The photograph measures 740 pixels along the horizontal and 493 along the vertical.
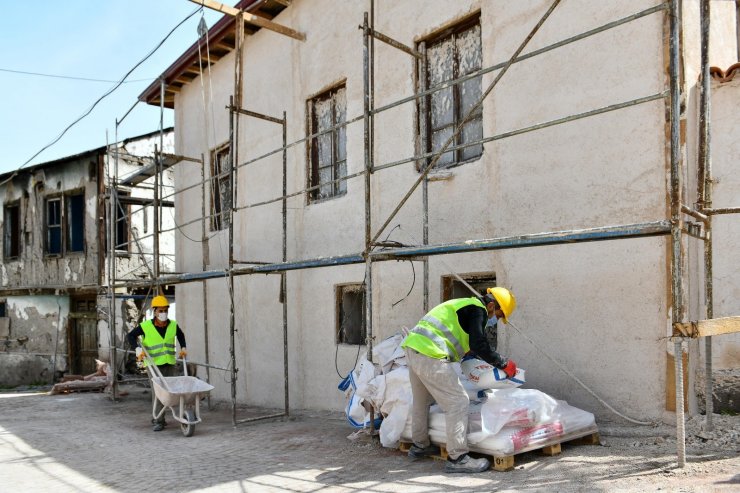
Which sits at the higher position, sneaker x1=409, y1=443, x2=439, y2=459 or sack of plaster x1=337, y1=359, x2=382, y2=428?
sack of plaster x1=337, y1=359, x2=382, y2=428

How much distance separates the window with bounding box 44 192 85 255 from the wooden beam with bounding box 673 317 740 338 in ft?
53.0

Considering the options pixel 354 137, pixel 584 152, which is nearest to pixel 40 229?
pixel 354 137

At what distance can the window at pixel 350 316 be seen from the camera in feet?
29.8

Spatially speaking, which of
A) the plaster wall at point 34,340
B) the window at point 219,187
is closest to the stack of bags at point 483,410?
the window at point 219,187

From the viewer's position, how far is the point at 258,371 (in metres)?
10.6

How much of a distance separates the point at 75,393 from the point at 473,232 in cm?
1014

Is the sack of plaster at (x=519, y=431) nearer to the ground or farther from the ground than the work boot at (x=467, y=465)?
farther from the ground

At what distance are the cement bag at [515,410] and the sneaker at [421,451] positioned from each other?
71 centimetres

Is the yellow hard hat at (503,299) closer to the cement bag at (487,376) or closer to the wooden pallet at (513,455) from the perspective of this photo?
the cement bag at (487,376)

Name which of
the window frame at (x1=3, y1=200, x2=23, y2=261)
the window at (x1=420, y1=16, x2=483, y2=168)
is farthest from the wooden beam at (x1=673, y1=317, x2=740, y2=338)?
the window frame at (x1=3, y1=200, x2=23, y2=261)

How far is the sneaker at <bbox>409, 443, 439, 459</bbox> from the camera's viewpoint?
569cm

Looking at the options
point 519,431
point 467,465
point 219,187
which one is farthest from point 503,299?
point 219,187

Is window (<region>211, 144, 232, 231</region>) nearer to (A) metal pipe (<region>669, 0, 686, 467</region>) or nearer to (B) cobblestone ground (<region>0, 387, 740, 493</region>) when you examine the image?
(B) cobblestone ground (<region>0, 387, 740, 493</region>)

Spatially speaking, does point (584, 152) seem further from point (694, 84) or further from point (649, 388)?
point (649, 388)
